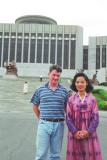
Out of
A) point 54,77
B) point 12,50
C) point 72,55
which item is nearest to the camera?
point 54,77

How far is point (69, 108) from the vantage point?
4.62m

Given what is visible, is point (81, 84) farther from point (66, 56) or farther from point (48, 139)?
point (66, 56)

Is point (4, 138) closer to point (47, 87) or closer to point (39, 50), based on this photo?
point (47, 87)

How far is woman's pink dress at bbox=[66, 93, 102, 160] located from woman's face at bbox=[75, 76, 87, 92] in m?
0.18

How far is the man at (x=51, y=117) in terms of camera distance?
4938 mm

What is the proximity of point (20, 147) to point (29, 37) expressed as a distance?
76258mm

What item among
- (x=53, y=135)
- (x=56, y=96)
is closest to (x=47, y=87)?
(x=56, y=96)

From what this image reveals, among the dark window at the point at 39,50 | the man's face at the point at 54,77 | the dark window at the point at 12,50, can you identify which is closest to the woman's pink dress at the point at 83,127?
the man's face at the point at 54,77

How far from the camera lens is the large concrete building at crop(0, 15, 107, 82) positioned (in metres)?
81.6

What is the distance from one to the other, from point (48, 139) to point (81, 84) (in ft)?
2.65

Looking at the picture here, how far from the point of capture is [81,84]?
4.79 metres

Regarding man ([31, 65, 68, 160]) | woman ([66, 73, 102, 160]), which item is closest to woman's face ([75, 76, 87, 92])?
woman ([66, 73, 102, 160])

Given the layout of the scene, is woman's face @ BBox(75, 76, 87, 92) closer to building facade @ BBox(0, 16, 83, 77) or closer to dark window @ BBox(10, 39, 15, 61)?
building facade @ BBox(0, 16, 83, 77)

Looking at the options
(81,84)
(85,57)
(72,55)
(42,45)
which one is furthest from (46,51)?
(81,84)
